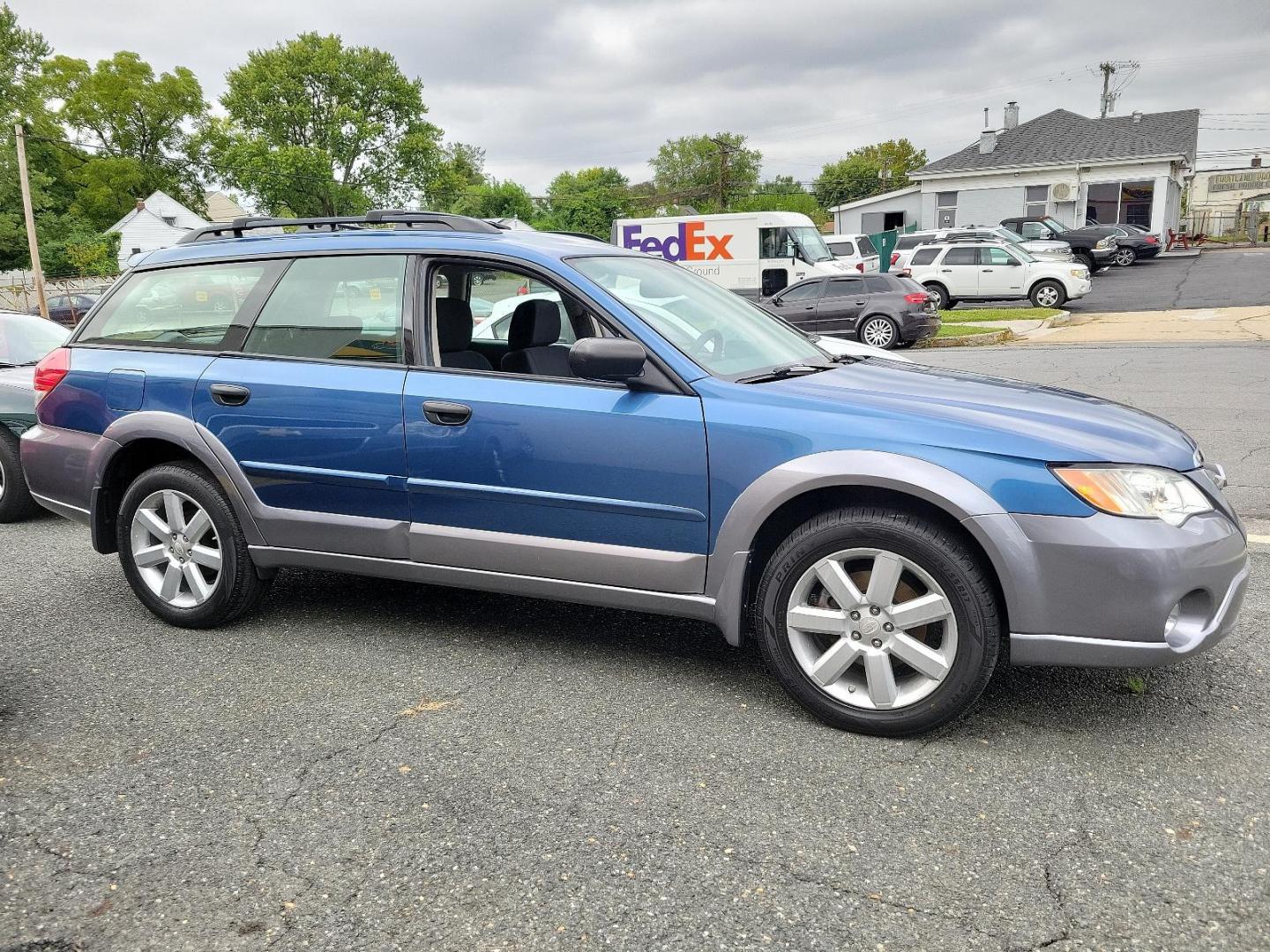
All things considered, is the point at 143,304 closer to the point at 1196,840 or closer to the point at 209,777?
the point at 209,777

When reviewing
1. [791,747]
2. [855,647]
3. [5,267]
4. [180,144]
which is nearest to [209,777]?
[791,747]

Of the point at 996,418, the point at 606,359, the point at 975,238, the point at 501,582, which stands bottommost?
the point at 501,582

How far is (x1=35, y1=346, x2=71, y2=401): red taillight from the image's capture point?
4527mm

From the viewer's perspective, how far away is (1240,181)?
273ft

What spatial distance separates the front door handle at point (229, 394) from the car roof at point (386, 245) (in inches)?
24.1

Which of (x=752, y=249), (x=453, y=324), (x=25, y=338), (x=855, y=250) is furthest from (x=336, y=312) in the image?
(x=855, y=250)

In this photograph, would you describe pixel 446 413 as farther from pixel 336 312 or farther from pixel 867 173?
pixel 867 173

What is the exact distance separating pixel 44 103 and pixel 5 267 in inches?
750

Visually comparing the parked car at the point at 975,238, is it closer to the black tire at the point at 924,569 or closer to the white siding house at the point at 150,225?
the black tire at the point at 924,569

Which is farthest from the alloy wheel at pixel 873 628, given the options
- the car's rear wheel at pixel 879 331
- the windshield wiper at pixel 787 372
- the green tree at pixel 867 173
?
the green tree at pixel 867 173

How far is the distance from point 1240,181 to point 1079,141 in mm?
50643

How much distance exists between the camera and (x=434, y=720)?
3.41 m

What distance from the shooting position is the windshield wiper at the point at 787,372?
3516mm

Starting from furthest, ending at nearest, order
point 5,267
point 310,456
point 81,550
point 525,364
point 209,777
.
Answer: point 5,267, point 81,550, point 525,364, point 310,456, point 209,777
